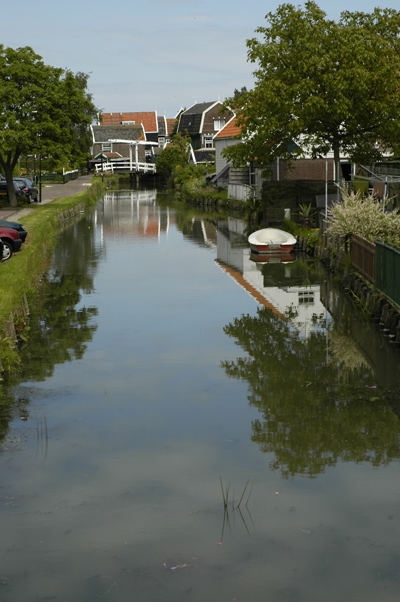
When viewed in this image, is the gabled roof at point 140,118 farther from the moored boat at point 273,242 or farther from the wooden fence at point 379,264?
the wooden fence at point 379,264

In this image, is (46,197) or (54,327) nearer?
(54,327)

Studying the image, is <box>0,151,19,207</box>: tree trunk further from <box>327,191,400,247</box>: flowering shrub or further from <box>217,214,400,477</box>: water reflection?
<box>217,214,400,477</box>: water reflection

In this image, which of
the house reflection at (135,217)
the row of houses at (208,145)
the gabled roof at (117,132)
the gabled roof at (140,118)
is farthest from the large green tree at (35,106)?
the gabled roof at (140,118)

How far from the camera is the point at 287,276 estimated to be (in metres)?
28.7

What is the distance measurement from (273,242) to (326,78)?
8738 millimetres

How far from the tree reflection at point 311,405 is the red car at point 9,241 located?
1220cm

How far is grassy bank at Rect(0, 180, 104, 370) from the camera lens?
1670 centimetres

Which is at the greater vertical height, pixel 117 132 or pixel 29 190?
pixel 117 132

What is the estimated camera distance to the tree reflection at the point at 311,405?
453 inches

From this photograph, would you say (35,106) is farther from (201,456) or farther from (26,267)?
(201,456)

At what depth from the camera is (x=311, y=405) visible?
13.7 metres

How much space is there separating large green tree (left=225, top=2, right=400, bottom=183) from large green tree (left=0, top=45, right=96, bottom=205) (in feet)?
47.4

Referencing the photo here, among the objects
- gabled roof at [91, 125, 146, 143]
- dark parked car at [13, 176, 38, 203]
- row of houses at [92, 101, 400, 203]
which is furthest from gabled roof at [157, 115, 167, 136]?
dark parked car at [13, 176, 38, 203]

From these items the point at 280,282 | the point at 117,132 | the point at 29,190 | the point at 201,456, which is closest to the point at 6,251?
the point at 280,282
